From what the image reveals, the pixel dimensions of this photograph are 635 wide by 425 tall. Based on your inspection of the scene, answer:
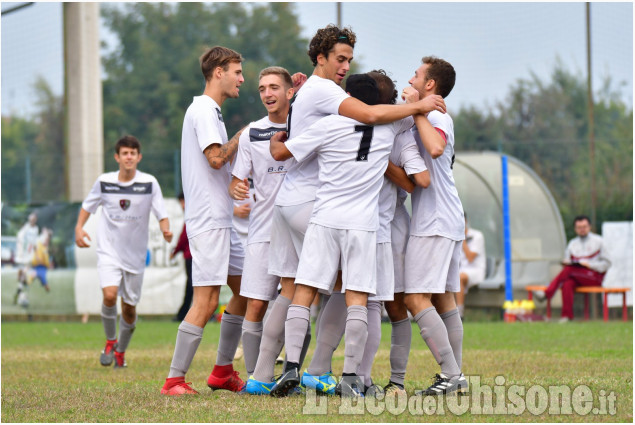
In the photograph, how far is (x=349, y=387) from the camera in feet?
19.3

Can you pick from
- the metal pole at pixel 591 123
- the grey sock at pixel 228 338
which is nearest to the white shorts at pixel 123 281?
the grey sock at pixel 228 338

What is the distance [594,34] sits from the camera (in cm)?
2083

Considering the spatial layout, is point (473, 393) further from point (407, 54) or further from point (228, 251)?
point (407, 54)

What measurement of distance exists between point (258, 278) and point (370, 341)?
0.80 meters

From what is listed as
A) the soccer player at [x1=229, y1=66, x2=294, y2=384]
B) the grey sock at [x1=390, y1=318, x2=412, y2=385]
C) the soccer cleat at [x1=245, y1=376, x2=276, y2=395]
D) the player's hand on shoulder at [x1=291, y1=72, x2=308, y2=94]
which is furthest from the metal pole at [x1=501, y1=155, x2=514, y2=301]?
the soccer cleat at [x1=245, y1=376, x2=276, y2=395]

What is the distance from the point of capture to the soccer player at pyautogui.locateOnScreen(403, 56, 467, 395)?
6188 millimetres

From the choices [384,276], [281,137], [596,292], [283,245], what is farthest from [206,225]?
[596,292]

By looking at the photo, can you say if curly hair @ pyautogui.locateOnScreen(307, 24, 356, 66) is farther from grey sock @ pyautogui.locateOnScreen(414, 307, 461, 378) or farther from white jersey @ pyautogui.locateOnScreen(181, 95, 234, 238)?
grey sock @ pyautogui.locateOnScreen(414, 307, 461, 378)

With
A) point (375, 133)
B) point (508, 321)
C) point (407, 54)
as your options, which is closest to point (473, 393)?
point (375, 133)

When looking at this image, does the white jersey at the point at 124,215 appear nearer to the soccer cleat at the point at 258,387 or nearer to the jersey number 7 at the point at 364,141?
the soccer cleat at the point at 258,387

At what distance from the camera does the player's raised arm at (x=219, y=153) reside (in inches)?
255

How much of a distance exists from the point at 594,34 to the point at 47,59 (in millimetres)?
15362

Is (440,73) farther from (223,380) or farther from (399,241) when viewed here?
(223,380)

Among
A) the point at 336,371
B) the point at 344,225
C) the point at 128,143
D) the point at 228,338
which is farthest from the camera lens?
the point at 128,143
